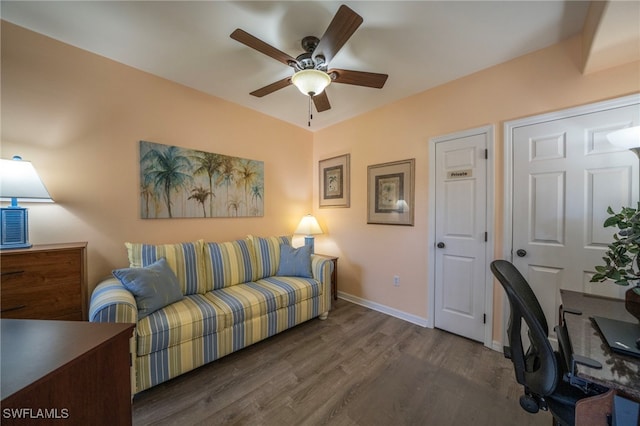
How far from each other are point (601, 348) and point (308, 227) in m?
2.87

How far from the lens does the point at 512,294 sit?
1004 mm

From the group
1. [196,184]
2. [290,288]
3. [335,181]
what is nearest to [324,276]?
[290,288]

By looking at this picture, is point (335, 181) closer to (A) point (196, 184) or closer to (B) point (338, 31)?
(A) point (196, 184)

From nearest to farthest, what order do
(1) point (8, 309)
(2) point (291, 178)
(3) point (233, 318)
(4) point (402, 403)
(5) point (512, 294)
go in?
(5) point (512, 294), (1) point (8, 309), (4) point (402, 403), (3) point (233, 318), (2) point (291, 178)

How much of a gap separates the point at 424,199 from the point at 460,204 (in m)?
0.36

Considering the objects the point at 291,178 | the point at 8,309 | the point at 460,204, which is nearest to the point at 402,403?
the point at 460,204

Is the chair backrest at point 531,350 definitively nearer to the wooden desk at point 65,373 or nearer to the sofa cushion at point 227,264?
the wooden desk at point 65,373

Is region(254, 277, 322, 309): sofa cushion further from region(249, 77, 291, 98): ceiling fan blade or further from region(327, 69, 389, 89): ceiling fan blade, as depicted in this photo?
region(327, 69, 389, 89): ceiling fan blade

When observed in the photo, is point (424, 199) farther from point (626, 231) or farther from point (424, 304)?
point (626, 231)

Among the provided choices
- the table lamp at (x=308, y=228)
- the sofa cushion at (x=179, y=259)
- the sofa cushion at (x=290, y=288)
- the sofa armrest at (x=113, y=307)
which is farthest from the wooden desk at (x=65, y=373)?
the table lamp at (x=308, y=228)

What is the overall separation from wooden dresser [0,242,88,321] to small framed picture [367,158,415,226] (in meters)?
2.86

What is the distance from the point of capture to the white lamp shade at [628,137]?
1305mm

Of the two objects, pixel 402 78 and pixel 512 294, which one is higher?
pixel 402 78

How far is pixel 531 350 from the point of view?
50.6 inches
